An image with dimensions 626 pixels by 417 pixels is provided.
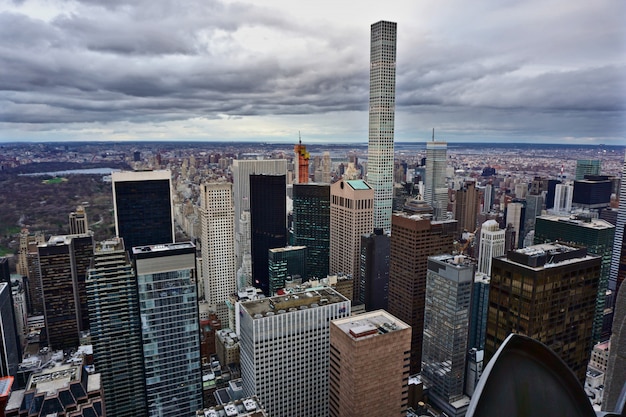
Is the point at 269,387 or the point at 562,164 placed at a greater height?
the point at 562,164

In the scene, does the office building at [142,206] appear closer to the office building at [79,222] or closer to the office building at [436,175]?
the office building at [79,222]

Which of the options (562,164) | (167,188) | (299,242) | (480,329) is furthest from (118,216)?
(562,164)

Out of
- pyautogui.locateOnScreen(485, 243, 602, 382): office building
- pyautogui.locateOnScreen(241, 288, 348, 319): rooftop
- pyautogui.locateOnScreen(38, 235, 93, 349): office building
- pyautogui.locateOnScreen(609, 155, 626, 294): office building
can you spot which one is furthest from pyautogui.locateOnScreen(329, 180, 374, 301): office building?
pyautogui.locateOnScreen(38, 235, 93, 349): office building

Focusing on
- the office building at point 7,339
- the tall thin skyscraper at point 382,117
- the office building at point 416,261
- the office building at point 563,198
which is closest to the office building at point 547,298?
the office building at point 416,261

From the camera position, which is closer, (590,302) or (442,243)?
(590,302)

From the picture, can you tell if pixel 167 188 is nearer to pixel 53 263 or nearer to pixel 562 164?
pixel 53 263

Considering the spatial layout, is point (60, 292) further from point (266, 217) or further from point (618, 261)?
point (618, 261)

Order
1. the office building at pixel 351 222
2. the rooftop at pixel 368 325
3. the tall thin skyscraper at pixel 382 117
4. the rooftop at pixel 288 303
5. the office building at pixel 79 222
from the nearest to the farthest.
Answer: the rooftop at pixel 368 325
the rooftop at pixel 288 303
the office building at pixel 79 222
the office building at pixel 351 222
the tall thin skyscraper at pixel 382 117

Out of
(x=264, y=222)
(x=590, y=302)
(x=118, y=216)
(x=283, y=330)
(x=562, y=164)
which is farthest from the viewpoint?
(x=562, y=164)
